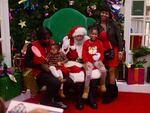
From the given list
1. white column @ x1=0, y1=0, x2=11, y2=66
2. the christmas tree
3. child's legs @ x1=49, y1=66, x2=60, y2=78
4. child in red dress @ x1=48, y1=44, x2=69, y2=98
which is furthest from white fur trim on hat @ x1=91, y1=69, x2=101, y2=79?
white column @ x1=0, y1=0, x2=11, y2=66

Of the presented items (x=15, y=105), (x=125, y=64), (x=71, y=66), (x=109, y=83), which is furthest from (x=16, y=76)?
(x=15, y=105)

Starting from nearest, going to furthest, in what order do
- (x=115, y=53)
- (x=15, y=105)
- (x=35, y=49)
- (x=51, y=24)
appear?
(x=15, y=105)
(x=35, y=49)
(x=115, y=53)
(x=51, y=24)

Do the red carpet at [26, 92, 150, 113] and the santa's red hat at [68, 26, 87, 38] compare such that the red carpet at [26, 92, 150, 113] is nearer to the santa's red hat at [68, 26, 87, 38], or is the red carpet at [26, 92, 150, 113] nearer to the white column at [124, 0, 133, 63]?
the white column at [124, 0, 133, 63]

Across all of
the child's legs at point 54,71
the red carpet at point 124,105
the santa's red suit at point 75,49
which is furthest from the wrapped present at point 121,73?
the child's legs at point 54,71

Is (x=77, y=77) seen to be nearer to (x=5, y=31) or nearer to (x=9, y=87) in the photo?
(x=9, y=87)

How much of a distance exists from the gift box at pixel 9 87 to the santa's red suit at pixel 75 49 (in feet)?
2.27

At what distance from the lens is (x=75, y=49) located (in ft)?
11.7

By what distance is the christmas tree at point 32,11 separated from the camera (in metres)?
4.12

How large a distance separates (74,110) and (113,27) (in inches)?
49.1

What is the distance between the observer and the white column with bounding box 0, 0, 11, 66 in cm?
382

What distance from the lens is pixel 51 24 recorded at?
3930 millimetres

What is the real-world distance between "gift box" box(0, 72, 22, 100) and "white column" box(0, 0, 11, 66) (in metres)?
0.42

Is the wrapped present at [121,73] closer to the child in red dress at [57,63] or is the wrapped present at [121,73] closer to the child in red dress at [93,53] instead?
the child in red dress at [93,53]

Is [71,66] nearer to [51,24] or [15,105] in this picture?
[51,24]
